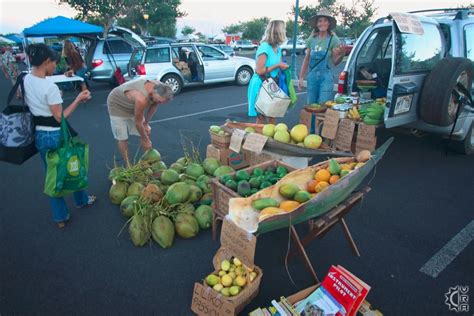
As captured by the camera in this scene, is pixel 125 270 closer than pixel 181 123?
Yes

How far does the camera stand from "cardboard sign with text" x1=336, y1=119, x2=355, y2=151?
4.32 meters

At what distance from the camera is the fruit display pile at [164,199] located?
296cm

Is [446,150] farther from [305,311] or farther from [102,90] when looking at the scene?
[102,90]

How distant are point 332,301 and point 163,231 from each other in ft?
5.35

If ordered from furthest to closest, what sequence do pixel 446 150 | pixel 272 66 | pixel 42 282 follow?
pixel 446 150
pixel 272 66
pixel 42 282

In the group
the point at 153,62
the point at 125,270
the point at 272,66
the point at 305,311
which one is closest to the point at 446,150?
the point at 272,66

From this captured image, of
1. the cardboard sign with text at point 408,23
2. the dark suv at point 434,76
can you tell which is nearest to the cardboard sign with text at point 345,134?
the dark suv at point 434,76

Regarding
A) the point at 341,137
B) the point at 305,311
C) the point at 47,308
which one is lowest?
the point at 47,308

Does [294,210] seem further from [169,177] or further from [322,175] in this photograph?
[169,177]

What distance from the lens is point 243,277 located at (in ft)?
7.19

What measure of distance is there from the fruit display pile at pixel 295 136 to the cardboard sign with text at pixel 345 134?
102 centimetres

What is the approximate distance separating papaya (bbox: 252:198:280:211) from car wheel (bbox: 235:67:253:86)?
403 inches

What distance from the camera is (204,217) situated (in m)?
3.12

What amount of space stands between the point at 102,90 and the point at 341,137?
10.2m
